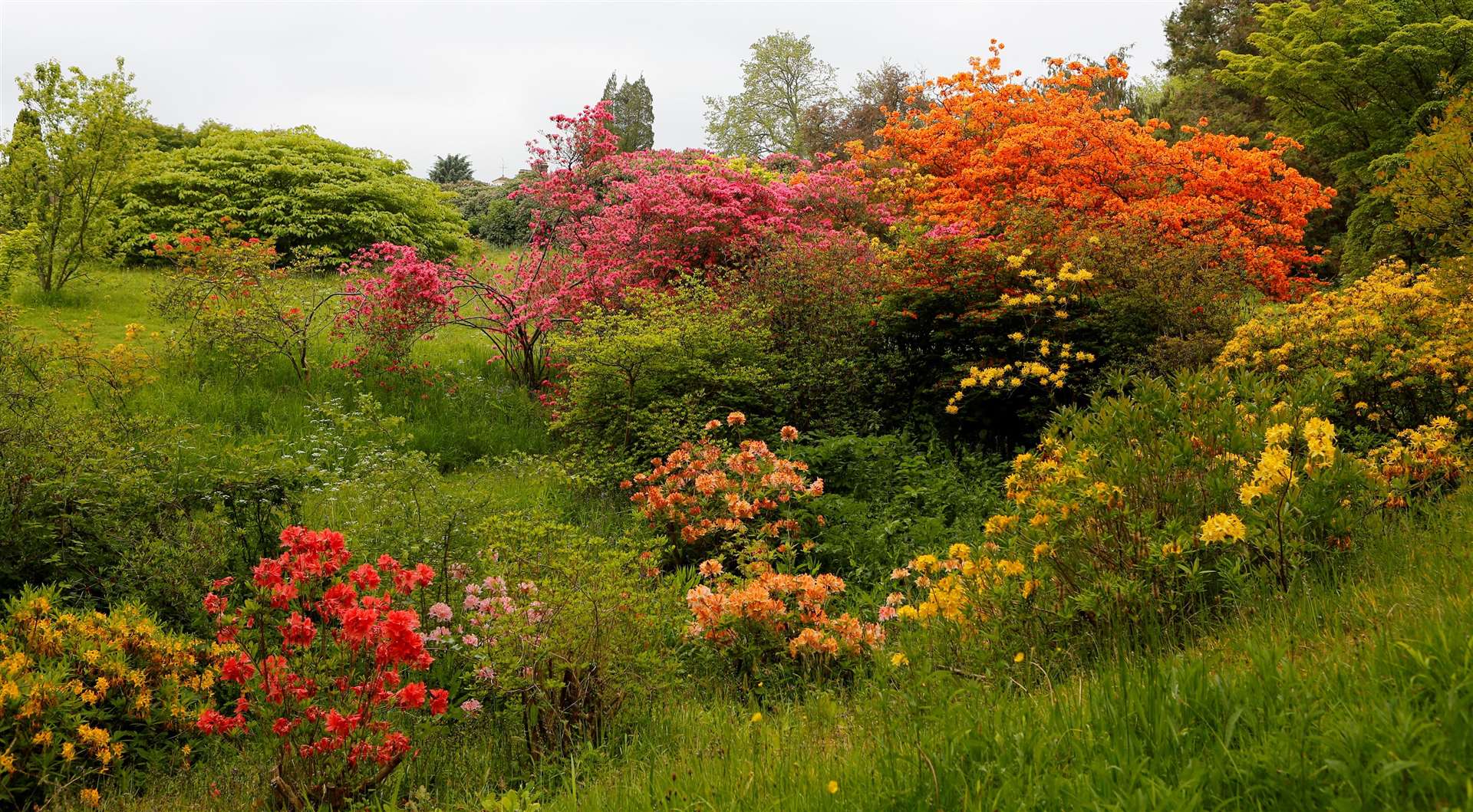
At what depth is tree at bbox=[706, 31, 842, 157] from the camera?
118ft

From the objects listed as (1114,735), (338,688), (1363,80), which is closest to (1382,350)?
(1114,735)

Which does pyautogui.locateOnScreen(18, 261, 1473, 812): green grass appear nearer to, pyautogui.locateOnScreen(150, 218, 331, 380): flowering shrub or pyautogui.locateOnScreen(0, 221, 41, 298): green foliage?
pyautogui.locateOnScreen(150, 218, 331, 380): flowering shrub

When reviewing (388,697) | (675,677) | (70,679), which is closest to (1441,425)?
(675,677)

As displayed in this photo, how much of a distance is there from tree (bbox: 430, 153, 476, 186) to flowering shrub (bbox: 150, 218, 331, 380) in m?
24.8

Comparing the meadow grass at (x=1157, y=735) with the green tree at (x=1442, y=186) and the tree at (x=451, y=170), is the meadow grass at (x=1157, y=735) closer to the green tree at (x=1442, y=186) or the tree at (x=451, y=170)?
the green tree at (x=1442, y=186)

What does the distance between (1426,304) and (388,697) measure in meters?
6.16

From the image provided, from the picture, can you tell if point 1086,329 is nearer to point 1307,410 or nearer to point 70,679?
point 1307,410

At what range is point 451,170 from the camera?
34062mm

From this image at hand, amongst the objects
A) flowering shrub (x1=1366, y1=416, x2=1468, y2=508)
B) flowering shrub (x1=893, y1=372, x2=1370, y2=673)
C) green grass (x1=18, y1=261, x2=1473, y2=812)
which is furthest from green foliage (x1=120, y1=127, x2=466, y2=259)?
flowering shrub (x1=1366, y1=416, x2=1468, y2=508)

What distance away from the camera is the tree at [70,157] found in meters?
10.9

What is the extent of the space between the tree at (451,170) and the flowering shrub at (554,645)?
32509 millimetres

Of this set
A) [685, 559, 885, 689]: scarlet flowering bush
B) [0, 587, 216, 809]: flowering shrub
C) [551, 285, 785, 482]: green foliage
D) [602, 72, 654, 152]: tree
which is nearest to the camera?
[0, 587, 216, 809]: flowering shrub

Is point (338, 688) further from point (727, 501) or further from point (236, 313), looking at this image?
point (236, 313)

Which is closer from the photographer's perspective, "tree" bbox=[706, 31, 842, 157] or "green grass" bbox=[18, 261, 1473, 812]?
"green grass" bbox=[18, 261, 1473, 812]
